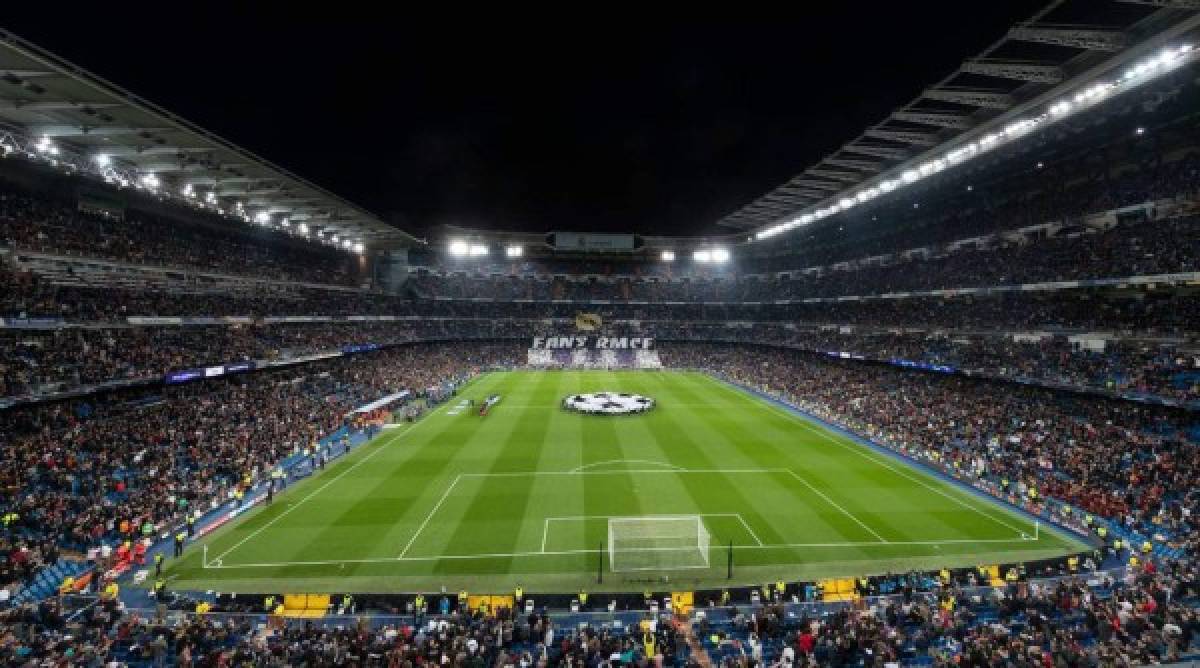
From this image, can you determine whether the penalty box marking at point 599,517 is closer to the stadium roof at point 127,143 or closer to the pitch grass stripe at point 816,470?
the pitch grass stripe at point 816,470

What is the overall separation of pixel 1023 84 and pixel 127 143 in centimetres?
4687

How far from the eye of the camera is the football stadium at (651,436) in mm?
15828

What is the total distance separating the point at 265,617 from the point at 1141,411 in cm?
4036

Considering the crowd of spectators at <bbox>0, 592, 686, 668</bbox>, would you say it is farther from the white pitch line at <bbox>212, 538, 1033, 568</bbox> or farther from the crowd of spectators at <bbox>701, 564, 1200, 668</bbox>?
the white pitch line at <bbox>212, 538, 1033, 568</bbox>

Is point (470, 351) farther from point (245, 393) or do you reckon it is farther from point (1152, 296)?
point (1152, 296)

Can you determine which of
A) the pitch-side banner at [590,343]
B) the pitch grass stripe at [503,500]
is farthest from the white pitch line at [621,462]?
the pitch-side banner at [590,343]

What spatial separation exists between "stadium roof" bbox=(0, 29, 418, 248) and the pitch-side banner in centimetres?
4384

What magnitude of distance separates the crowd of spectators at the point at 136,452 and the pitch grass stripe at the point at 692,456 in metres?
22.2

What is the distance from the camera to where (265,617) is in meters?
16.9

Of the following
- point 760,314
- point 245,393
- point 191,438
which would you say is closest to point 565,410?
point 245,393

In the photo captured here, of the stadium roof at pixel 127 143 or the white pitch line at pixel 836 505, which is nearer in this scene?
the stadium roof at pixel 127 143

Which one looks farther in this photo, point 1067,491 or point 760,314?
point 760,314

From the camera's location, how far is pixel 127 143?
2900cm

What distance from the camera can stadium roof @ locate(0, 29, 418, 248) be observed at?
70.1ft
